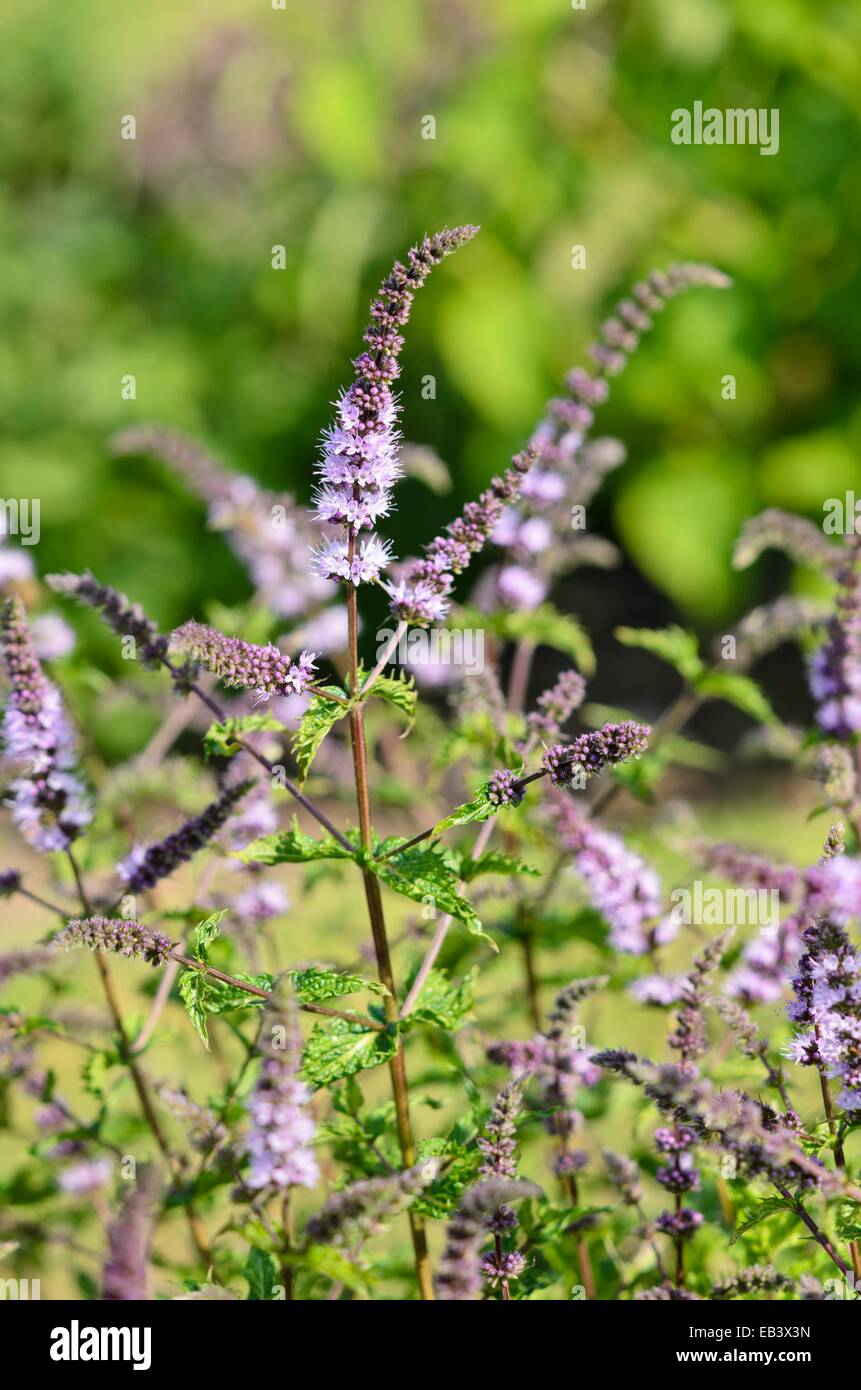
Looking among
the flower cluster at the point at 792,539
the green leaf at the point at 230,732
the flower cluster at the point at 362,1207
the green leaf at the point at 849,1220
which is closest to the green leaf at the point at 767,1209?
the green leaf at the point at 849,1220

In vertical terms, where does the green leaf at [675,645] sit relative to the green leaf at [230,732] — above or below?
above

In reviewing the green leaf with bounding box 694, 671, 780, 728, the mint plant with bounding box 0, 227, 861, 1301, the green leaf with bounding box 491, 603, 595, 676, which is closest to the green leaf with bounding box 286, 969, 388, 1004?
the mint plant with bounding box 0, 227, 861, 1301

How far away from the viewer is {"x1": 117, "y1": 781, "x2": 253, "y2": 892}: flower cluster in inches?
81.0

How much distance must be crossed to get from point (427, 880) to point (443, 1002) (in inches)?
9.8

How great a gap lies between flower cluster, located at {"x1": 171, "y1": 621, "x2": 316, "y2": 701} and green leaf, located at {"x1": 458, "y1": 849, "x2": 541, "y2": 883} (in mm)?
418

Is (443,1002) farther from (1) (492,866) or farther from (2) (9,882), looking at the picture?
(2) (9,882)

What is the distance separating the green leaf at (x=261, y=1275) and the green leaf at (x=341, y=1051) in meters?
0.31

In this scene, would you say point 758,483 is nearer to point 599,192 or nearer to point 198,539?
point 599,192

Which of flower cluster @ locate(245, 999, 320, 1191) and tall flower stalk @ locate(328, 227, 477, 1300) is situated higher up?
tall flower stalk @ locate(328, 227, 477, 1300)

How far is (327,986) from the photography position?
187 centimetres

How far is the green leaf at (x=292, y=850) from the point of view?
6.38ft

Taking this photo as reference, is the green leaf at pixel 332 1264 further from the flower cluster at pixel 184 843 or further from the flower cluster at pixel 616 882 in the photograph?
the flower cluster at pixel 616 882

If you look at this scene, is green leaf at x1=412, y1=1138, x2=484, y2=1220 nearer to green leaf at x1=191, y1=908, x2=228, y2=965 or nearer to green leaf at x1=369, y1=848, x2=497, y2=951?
green leaf at x1=369, y1=848, x2=497, y2=951
